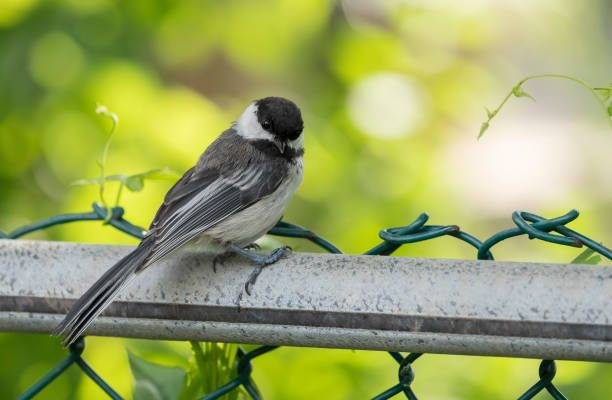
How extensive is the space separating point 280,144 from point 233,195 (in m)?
0.32

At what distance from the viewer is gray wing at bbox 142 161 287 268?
58.6 inches

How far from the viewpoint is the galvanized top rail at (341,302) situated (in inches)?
37.6

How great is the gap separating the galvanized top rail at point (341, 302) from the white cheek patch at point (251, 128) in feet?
2.70

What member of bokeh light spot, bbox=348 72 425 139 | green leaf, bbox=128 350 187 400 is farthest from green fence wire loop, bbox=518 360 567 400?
bokeh light spot, bbox=348 72 425 139

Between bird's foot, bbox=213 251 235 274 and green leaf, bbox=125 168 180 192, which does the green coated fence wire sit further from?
bird's foot, bbox=213 251 235 274

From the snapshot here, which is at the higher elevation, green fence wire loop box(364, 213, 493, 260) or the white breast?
green fence wire loop box(364, 213, 493, 260)

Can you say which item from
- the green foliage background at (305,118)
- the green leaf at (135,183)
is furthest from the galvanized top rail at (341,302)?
the green foliage background at (305,118)

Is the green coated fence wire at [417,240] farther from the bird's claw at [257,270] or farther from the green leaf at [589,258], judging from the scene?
the bird's claw at [257,270]

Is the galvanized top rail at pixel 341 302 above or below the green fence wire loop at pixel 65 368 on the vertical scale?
above

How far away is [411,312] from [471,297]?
8 cm

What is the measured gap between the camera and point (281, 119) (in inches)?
80.1

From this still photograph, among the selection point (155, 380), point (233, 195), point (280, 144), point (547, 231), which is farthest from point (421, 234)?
point (280, 144)

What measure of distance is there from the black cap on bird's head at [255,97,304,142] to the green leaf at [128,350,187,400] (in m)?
0.87

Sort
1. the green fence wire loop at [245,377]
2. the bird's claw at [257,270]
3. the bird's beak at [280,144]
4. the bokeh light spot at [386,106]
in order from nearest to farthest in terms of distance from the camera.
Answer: the bird's claw at [257,270] < the green fence wire loop at [245,377] < the bird's beak at [280,144] < the bokeh light spot at [386,106]
